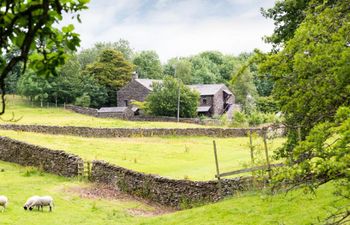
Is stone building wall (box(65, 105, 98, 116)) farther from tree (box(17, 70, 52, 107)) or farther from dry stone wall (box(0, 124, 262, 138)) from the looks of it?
dry stone wall (box(0, 124, 262, 138))

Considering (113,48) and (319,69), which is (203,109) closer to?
Answer: (113,48)

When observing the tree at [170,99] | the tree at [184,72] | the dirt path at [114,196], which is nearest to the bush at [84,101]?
the tree at [170,99]

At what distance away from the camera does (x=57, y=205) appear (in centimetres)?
1923

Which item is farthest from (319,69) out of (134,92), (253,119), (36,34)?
(134,92)

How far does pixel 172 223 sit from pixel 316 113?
32.2 feet

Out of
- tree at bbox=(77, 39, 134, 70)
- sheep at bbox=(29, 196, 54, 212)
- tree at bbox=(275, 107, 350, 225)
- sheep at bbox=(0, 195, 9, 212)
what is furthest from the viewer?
tree at bbox=(77, 39, 134, 70)

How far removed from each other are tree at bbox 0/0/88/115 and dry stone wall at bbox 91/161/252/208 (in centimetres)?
1683

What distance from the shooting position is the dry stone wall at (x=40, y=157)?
27.2 metres

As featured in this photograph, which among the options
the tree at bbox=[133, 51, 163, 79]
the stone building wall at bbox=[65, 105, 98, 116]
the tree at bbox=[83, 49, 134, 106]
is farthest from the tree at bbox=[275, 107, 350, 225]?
the tree at bbox=[133, 51, 163, 79]

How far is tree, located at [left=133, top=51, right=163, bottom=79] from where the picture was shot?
117750 millimetres

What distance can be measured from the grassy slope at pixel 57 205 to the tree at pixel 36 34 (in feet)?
44.8

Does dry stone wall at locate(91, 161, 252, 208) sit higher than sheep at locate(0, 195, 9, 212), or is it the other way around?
sheep at locate(0, 195, 9, 212)

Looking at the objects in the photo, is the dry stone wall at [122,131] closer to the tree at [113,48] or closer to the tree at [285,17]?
the tree at [285,17]

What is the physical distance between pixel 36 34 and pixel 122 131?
44.5 meters
